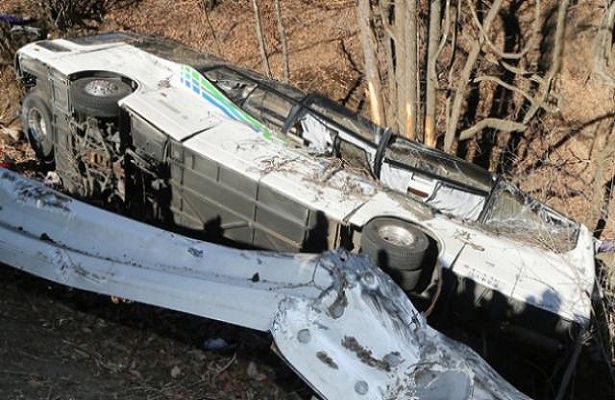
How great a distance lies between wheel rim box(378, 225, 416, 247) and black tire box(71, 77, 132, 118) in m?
3.11

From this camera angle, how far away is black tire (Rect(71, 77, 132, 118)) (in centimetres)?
602

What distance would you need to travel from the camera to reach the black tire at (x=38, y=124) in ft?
22.9

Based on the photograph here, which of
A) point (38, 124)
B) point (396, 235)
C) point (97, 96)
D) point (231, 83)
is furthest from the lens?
point (38, 124)

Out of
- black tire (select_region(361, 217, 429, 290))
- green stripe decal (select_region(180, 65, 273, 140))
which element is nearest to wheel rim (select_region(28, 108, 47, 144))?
green stripe decal (select_region(180, 65, 273, 140))

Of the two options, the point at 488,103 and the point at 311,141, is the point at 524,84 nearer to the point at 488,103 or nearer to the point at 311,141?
the point at 488,103

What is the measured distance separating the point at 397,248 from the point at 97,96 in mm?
3541

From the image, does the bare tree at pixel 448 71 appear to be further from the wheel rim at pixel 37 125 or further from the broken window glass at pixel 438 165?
the wheel rim at pixel 37 125

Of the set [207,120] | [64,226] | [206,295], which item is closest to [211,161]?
Answer: [207,120]

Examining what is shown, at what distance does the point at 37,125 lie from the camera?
7309mm

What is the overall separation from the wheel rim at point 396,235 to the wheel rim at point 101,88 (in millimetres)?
3309

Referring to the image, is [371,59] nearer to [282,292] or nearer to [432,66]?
[432,66]

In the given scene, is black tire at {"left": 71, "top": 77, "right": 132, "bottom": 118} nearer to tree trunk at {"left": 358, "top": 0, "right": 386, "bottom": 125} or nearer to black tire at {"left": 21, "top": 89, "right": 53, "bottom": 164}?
black tire at {"left": 21, "top": 89, "right": 53, "bottom": 164}

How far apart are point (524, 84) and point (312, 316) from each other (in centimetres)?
988

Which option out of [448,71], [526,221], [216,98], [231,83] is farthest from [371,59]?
[526,221]
